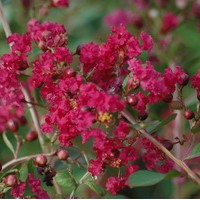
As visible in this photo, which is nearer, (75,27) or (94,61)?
(94,61)

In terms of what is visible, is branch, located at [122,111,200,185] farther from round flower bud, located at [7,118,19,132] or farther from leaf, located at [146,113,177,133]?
round flower bud, located at [7,118,19,132]

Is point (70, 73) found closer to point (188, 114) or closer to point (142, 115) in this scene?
point (142, 115)

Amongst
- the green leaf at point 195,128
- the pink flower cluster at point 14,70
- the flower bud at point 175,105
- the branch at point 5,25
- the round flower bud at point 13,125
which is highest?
the branch at point 5,25

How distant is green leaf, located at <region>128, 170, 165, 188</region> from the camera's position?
5.05ft

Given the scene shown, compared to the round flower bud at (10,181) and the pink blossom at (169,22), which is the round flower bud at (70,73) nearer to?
the round flower bud at (10,181)

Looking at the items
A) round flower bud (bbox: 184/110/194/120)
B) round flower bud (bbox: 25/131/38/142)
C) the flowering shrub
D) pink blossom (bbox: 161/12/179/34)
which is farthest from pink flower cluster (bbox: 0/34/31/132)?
pink blossom (bbox: 161/12/179/34)

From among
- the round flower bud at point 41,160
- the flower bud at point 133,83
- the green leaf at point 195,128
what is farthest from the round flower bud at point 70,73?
the green leaf at point 195,128

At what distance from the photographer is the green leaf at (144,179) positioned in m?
1.54

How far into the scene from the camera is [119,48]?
1.76 m

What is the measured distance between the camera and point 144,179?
158 centimetres

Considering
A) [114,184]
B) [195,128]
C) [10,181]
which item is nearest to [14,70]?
[10,181]

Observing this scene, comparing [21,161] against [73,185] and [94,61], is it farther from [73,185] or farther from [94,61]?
[94,61]

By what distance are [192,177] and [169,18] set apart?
5.98ft

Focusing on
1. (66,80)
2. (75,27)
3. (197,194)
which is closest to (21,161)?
(66,80)
